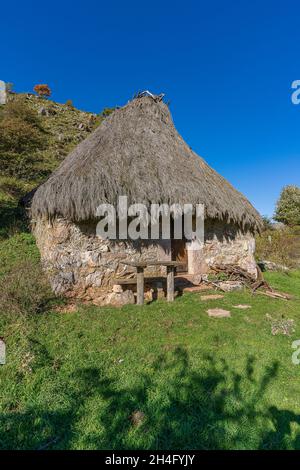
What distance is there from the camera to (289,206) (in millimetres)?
24094

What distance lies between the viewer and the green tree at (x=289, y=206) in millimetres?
23503

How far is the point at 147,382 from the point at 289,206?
24.6 m

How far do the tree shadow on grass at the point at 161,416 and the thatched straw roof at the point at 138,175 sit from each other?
3865 mm

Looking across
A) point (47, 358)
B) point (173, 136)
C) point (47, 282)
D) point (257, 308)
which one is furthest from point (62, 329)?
point (173, 136)

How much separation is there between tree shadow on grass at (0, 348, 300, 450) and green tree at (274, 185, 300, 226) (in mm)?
22902

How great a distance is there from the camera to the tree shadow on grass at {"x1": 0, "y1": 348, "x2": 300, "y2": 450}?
2584mm

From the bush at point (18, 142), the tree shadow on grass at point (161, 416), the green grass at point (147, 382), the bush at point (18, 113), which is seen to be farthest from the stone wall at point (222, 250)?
the bush at point (18, 113)

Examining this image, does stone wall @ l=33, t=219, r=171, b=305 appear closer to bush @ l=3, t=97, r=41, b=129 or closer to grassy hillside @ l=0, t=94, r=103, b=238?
grassy hillside @ l=0, t=94, r=103, b=238

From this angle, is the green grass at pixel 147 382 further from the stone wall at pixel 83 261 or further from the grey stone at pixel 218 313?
the stone wall at pixel 83 261

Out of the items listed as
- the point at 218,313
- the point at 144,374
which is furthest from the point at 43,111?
the point at 144,374

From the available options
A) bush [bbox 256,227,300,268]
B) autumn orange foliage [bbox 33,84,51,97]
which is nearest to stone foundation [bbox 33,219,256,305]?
bush [bbox 256,227,300,268]

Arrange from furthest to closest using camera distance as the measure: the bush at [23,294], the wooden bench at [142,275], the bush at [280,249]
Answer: the bush at [280,249] < the wooden bench at [142,275] < the bush at [23,294]

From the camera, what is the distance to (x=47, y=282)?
598 cm
